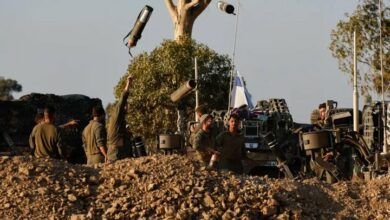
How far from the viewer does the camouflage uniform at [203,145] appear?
45.5ft

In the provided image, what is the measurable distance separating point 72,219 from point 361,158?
6893 mm

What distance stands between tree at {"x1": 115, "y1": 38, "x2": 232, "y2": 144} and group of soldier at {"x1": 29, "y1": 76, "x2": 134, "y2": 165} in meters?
15.4

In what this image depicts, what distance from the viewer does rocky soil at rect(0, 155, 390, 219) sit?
409 inches

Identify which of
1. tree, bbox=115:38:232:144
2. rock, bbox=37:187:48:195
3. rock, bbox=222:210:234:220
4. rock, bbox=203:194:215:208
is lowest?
rock, bbox=222:210:234:220

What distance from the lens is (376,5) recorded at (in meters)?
33.4

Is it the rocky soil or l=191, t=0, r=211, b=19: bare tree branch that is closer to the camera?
the rocky soil

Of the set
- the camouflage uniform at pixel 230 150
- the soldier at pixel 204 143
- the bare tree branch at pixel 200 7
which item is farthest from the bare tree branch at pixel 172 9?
the camouflage uniform at pixel 230 150

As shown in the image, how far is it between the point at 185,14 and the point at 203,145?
18460 millimetres

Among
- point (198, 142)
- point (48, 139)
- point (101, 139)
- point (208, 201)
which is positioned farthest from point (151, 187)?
point (101, 139)

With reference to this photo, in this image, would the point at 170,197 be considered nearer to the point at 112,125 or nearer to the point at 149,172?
the point at 149,172

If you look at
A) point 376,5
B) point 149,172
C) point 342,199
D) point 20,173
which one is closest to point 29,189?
point 20,173

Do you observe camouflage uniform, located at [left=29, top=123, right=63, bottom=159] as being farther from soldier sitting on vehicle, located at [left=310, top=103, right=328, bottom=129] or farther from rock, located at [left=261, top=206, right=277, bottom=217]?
soldier sitting on vehicle, located at [left=310, top=103, right=328, bottom=129]

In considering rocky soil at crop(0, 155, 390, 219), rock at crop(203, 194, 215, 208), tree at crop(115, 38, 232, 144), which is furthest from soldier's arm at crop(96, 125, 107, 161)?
tree at crop(115, 38, 232, 144)

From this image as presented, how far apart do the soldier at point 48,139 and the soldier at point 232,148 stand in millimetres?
1896
